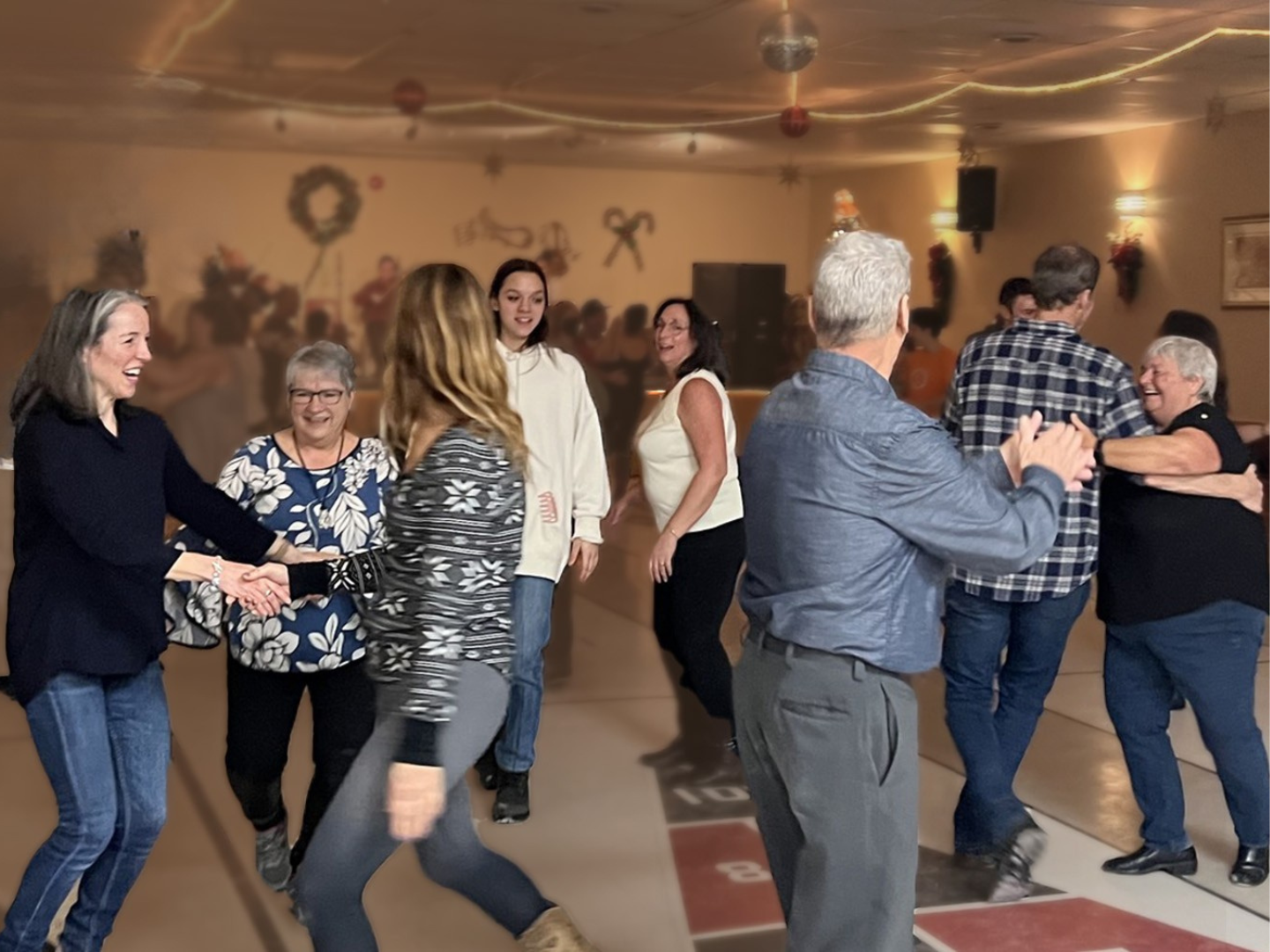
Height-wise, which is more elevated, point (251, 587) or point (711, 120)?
point (711, 120)

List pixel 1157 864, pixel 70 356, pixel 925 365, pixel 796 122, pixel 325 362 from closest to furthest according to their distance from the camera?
pixel 70 356
pixel 325 362
pixel 1157 864
pixel 796 122
pixel 925 365

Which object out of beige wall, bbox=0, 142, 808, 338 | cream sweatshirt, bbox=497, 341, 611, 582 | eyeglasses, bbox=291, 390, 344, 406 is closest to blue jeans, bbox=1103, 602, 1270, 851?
cream sweatshirt, bbox=497, 341, 611, 582

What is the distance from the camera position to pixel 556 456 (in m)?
4.02

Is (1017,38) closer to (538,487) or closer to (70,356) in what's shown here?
(538,487)

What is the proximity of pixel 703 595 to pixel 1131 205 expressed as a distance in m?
4.38

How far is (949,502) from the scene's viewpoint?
2.06 meters

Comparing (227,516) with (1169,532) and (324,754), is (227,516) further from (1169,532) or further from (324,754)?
(1169,532)

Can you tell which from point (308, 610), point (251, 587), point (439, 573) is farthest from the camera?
point (308, 610)

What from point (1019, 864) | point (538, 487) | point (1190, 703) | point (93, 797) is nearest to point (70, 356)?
point (93, 797)

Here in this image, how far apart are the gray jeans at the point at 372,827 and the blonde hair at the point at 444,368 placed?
0.35 metres

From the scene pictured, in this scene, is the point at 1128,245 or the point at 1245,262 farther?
the point at 1128,245

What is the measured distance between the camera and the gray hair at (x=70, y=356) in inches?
103

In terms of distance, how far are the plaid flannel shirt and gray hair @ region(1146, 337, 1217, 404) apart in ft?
0.55

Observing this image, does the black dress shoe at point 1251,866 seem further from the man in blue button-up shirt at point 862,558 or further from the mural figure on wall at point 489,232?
the mural figure on wall at point 489,232
